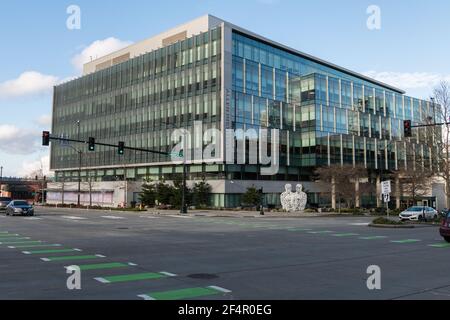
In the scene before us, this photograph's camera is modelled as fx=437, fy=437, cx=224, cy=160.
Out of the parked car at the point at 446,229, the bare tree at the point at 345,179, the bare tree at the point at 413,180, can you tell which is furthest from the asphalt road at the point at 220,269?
the bare tree at the point at 345,179

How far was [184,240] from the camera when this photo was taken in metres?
19.1

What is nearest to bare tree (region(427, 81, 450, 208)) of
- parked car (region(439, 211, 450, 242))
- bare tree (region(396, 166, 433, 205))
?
bare tree (region(396, 166, 433, 205))

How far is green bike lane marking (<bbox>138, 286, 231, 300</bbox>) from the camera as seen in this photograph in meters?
8.12

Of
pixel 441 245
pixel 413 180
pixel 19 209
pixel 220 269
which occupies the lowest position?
pixel 441 245

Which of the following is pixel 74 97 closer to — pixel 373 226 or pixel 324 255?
pixel 373 226

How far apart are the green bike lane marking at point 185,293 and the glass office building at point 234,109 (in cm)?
4859

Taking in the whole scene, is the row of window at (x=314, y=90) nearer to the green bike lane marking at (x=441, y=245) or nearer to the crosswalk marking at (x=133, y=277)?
the green bike lane marking at (x=441, y=245)

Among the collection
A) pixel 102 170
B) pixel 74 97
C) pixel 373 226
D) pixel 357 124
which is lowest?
pixel 373 226

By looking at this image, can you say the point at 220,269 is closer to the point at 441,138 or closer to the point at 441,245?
the point at 441,245

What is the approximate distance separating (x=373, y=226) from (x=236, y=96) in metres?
38.5

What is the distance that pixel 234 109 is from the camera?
64438mm

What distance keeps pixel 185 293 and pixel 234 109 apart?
56858 millimetres

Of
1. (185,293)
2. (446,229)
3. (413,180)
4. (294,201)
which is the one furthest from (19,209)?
(413,180)
